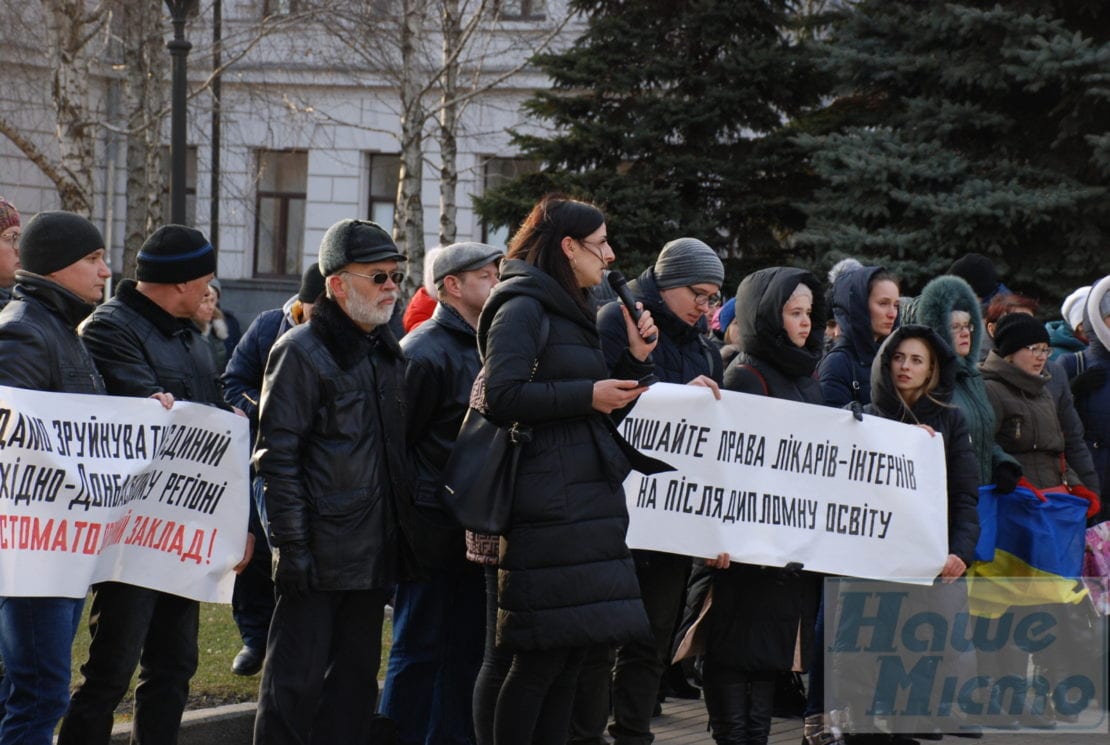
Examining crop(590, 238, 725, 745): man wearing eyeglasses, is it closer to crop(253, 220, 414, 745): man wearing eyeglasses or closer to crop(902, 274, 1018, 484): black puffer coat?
crop(253, 220, 414, 745): man wearing eyeglasses

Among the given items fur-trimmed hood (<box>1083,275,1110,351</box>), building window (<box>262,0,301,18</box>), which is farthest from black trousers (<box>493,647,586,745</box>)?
building window (<box>262,0,301,18</box>)

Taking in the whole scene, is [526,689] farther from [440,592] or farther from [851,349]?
[851,349]

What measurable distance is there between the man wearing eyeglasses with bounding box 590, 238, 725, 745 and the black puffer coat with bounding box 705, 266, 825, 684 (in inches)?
6.5

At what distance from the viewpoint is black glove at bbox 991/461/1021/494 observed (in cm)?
783

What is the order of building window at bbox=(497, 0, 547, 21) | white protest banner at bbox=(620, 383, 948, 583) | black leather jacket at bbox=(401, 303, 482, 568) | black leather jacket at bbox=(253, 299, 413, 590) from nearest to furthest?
black leather jacket at bbox=(253, 299, 413, 590), black leather jacket at bbox=(401, 303, 482, 568), white protest banner at bbox=(620, 383, 948, 583), building window at bbox=(497, 0, 547, 21)

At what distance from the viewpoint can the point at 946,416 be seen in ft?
23.6

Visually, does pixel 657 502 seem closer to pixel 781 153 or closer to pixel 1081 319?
pixel 1081 319

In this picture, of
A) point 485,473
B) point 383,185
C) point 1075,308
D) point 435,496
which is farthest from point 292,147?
point 485,473

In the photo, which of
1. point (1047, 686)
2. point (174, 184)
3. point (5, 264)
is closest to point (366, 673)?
point (5, 264)

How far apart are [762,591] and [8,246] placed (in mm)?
3336

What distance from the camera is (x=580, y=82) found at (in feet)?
57.2

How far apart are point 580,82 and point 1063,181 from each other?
5569 mm

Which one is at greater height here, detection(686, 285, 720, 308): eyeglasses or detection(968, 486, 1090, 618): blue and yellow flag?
detection(686, 285, 720, 308): eyeglasses

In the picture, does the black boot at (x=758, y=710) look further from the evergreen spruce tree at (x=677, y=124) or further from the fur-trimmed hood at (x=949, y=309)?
the evergreen spruce tree at (x=677, y=124)
